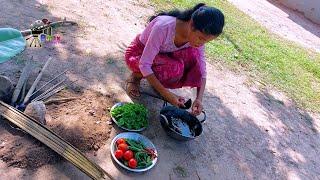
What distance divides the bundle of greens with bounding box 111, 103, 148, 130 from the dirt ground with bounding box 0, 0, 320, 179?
0.09 m

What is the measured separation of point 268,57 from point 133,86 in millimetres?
2754

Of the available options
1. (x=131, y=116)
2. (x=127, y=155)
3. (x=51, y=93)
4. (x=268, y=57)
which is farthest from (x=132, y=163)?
(x=268, y=57)

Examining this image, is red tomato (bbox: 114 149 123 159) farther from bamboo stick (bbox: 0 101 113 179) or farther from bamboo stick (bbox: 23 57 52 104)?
bamboo stick (bbox: 23 57 52 104)

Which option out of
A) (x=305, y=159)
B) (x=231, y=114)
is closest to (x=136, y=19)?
(x=231, y=114)

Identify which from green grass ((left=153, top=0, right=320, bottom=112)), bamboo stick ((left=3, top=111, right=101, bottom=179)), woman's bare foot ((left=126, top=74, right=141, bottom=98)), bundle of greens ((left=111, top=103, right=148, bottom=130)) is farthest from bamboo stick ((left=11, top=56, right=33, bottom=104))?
green grass ((left=153, top=0, right=320, bottom=112))

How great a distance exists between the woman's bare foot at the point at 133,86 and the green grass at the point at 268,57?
1.58m

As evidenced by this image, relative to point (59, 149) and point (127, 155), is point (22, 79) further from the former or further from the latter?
point (127, 155)

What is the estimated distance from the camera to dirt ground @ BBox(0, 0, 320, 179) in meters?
2.93

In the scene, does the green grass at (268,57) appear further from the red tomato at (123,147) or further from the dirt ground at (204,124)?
the red tomato at (123,147)

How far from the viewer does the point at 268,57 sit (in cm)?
542

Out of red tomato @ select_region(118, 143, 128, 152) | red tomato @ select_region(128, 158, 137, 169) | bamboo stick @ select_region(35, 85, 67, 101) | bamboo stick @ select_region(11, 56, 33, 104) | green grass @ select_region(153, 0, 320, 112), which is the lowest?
green grass @ select_region(153, 0, 320, 112)

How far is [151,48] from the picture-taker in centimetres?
293

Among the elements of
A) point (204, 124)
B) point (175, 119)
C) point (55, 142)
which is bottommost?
point (204, 124)

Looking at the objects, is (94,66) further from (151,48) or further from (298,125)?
(298,125)
